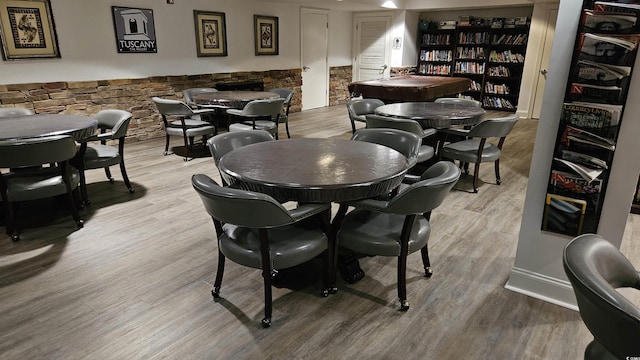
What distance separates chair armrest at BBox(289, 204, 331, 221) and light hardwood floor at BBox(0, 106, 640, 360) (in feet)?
1.96

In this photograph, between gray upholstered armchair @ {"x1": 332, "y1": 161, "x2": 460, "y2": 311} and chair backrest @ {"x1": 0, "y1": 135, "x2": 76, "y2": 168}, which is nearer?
gray upholstered armchair @ {"x1": 332, "y1": 161, "x2": 460, "y2": 311}

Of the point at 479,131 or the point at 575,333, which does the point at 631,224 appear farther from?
the point at 575,333

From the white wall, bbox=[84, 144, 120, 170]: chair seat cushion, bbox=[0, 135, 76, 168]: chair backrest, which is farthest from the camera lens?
the white wall

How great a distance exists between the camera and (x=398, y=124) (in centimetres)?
359

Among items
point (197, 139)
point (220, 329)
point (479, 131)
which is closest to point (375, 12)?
point (197, 139)

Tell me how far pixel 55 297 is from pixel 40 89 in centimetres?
382

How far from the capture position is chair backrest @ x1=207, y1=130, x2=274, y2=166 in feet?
8.64

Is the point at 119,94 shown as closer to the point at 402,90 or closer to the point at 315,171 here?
the point at 402,90

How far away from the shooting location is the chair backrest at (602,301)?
0.91 m

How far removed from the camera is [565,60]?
1.94 meters

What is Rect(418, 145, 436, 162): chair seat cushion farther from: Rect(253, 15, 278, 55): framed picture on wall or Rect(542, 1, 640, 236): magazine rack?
Rect(253, 15, 278, 55): framed picture on wall

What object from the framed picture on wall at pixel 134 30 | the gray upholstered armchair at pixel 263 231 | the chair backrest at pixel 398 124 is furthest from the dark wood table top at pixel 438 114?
the framed picture on wall at pixel 134 30

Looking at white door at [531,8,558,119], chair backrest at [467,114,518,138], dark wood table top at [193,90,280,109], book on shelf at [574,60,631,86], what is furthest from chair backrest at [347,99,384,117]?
white door at [531,8,558,119]

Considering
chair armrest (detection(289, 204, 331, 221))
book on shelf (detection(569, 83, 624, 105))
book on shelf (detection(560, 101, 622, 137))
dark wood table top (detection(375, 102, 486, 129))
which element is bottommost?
chair armrest (detection(289, 204, 331, 221))
